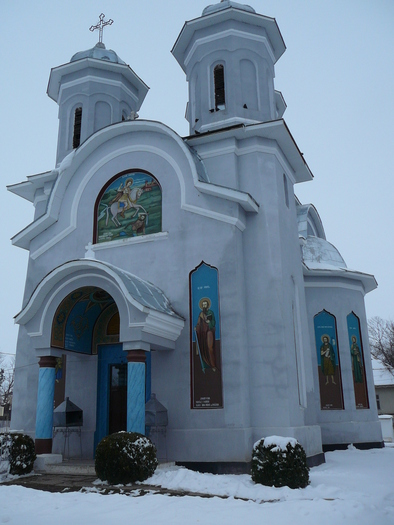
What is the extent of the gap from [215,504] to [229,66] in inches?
509

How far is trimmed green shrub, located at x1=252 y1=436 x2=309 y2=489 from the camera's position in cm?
895

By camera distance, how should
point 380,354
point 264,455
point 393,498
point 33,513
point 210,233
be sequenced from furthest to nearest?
point 380,354 < point 210,233 < point 264,455 < point 393,498 < point 33,513

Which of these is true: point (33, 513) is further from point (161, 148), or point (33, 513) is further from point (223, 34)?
point (223, 34)

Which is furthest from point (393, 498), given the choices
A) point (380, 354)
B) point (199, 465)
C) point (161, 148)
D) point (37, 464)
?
point (380, 354)

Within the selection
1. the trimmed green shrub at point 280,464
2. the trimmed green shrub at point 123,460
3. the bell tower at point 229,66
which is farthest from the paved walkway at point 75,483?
the bell tower at point 229,66

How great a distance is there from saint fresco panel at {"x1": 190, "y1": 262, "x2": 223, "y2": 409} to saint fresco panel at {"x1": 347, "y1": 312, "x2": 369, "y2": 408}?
7.06 metres

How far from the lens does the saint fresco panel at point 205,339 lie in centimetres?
1184

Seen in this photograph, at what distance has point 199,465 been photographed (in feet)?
37.3

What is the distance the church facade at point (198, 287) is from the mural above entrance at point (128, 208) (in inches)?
1.4

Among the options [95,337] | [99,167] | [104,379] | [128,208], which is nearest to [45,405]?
[104,379]

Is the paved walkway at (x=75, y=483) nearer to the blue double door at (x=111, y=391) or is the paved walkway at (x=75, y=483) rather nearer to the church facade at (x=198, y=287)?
the church facade at (x=198, y=287)

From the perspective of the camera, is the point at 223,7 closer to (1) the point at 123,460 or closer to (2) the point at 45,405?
(2) the point at 45,405

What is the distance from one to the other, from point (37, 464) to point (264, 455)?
5.44 m

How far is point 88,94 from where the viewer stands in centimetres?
1831
